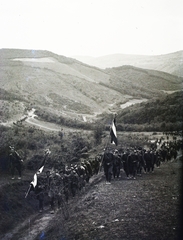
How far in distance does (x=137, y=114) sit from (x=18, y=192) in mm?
18103

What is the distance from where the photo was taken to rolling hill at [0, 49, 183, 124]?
122 feet

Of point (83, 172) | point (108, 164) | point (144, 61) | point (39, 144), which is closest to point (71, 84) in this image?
point (144, 61)

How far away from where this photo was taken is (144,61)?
48.5m

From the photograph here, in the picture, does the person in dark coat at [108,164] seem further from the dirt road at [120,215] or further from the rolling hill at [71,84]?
the rolling hill at [71,84]

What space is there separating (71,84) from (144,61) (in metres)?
13.1

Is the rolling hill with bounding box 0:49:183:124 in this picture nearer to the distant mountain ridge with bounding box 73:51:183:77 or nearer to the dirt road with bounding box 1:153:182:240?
the distant mountain ridge with bounding box 73:51:183:77

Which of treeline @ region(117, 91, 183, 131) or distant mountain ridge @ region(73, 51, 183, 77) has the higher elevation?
distant mountain ridge @ region(73, 51, 183, 77)

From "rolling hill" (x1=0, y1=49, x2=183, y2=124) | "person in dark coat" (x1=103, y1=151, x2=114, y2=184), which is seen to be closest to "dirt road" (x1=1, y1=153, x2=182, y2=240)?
"person in dark coat" (x1=103, y1=151, x2=114, y2=184)

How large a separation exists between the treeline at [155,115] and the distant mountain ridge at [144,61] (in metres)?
7.25

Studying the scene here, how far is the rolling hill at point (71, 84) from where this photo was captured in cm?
3722

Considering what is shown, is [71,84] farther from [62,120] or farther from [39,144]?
[39,144]

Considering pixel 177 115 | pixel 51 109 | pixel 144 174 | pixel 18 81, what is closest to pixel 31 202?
pixel 144 174

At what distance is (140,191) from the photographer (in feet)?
44.1

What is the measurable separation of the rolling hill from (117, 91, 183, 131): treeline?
3.11 m
